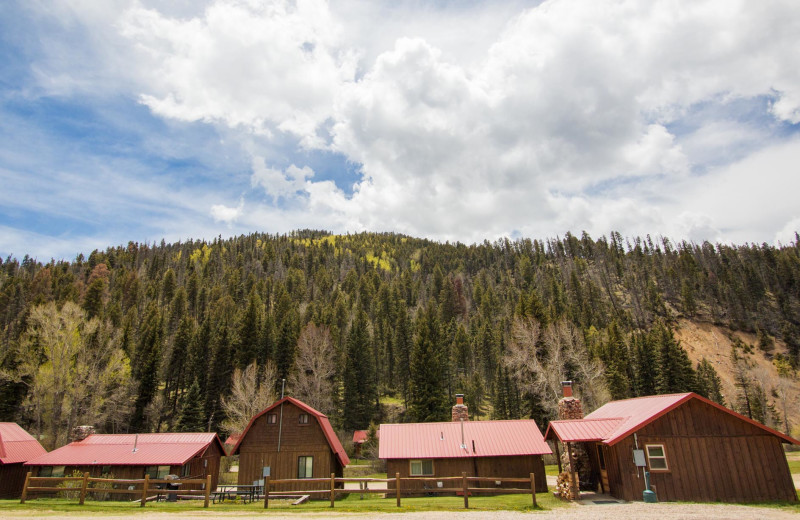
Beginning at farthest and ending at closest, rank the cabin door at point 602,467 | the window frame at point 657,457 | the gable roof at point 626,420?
1. the cabin door at point 602,467
2. the gable roof at point 626,420
3. the window frame at point 657,457

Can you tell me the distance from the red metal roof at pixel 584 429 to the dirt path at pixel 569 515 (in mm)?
4155

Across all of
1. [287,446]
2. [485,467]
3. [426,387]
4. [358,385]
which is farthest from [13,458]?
[358,385]

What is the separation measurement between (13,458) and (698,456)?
39788mm

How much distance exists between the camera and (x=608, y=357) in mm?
59094

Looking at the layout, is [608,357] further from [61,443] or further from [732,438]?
[61,443]

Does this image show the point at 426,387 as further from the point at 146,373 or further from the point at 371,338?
the point at 146,373

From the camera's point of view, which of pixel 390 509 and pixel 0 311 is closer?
pixel 390 509

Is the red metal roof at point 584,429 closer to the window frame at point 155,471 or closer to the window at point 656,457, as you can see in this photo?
the window at point 656,457

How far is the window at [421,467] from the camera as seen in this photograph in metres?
25.7

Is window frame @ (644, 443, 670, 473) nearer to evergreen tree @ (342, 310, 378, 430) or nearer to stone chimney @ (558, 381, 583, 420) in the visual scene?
stone chimney @ (558, 381, 583, 420)

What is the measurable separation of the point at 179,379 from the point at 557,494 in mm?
58519

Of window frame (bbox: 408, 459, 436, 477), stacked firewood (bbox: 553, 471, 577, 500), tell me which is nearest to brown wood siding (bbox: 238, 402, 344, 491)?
window frame (bbox: 408, 459, 436, 477)

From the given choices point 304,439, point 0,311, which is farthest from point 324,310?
point 0,311

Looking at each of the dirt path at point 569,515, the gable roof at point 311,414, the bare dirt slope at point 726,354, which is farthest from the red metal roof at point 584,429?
the bare dirt slope at point 726,354
